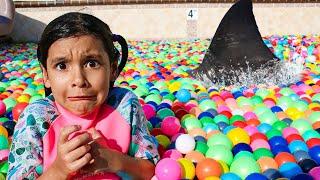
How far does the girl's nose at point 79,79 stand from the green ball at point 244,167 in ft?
2.94

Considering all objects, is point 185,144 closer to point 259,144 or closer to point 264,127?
point 259,144

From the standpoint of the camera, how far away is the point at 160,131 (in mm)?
2467

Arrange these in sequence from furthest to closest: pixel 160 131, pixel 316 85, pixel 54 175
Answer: pixel 316 85 < pixel 160 131 < pixel 54 175

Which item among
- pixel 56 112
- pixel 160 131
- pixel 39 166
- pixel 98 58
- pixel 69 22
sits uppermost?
pixel 69 22

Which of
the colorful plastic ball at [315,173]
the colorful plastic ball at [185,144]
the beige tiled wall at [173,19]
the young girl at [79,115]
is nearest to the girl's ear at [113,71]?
the young girl at [79,115]

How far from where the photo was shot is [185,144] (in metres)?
2.20

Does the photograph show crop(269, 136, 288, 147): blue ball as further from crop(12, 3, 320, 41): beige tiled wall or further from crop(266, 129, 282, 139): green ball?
crop(12, 3, 320, 41): beige tiled wall

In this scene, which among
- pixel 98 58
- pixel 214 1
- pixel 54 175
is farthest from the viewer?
pixel 214 1

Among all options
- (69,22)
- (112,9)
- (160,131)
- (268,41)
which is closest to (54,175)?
(69,22)

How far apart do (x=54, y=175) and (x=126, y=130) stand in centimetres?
40

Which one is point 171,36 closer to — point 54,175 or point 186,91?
point 186,91

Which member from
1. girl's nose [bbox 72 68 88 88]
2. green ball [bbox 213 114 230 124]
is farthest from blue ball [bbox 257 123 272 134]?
girl's nose [bbox 72 68 88 88]

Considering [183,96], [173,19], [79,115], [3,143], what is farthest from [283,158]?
[173,19]

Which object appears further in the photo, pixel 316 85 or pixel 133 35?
pixel 133 35
